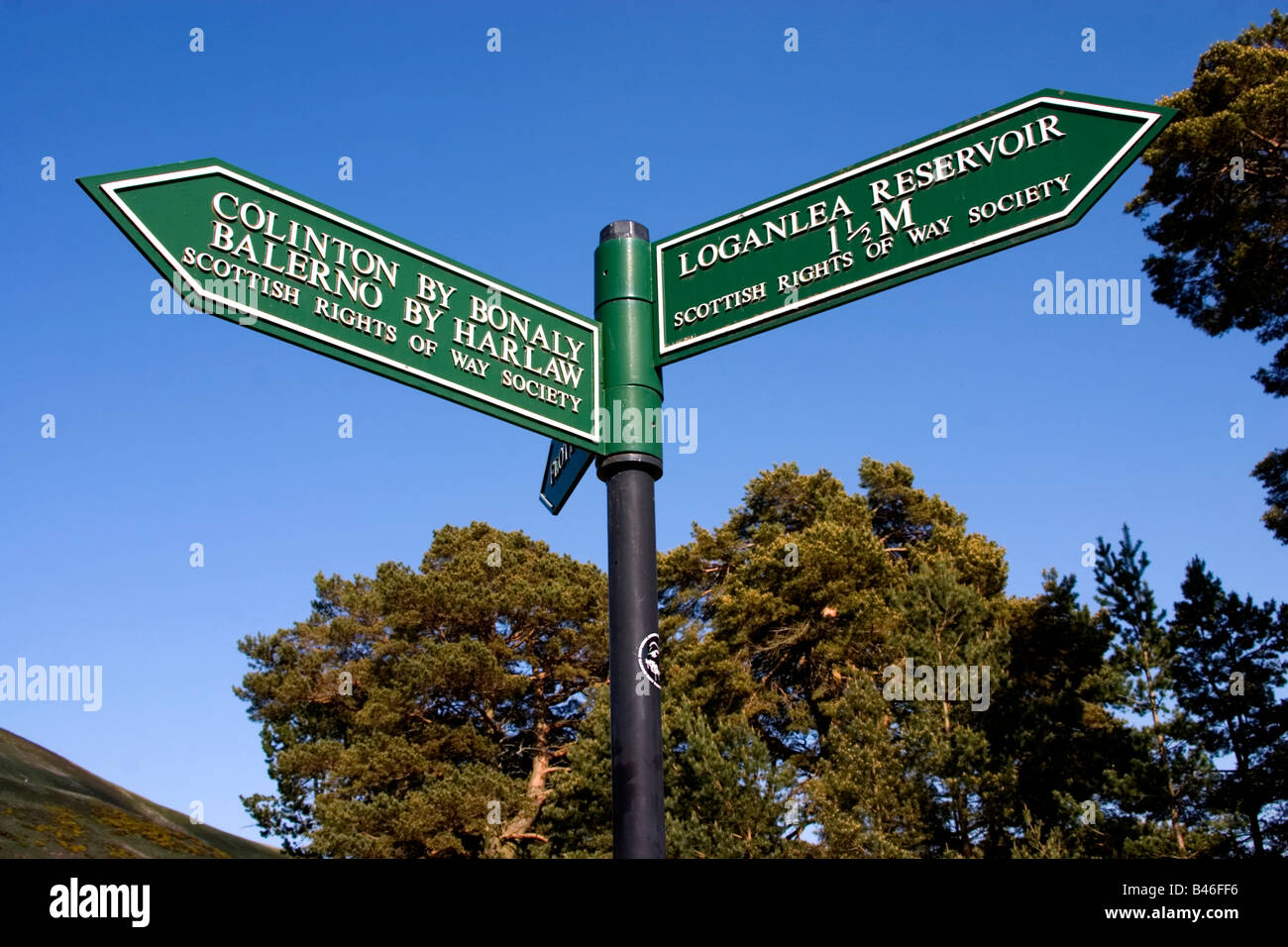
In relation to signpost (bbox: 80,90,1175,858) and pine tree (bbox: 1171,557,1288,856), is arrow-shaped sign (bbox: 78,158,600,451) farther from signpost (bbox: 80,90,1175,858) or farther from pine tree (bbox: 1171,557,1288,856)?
pine tree (bbox: 1171,557,1288,856)

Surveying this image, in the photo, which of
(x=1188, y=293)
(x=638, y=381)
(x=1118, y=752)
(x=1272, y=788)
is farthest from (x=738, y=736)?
(x=638, y=381)

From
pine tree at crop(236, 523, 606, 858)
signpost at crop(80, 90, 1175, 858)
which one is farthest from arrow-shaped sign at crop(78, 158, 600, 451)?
pine tree at crop(236, 523, 606, 858)

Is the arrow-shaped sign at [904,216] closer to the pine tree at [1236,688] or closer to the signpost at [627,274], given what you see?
the signpost at [627,274]

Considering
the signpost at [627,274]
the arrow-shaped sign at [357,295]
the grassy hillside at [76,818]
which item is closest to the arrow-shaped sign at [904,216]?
the signpost at [627,274]

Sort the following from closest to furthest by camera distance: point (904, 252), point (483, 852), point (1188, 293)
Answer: point (904, 252) < point (1188, 293) < point (483, 852)

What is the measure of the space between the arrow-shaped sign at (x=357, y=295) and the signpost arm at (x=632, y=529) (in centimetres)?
10

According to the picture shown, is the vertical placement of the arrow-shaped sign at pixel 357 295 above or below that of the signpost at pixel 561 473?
above

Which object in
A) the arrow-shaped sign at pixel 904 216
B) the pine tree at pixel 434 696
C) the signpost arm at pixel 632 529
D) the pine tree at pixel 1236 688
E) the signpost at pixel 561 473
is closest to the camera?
the signpost arm at pixel 632 529

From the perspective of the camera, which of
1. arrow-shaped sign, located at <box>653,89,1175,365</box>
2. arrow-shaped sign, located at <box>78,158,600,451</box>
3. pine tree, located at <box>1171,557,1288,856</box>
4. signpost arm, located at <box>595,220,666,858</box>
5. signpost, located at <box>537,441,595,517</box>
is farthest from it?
pine tree, located at <box>1171,557,1288,856</box>

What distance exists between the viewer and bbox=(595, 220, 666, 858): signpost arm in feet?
9.74

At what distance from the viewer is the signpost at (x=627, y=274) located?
10.4 ft

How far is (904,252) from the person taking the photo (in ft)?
11.7
